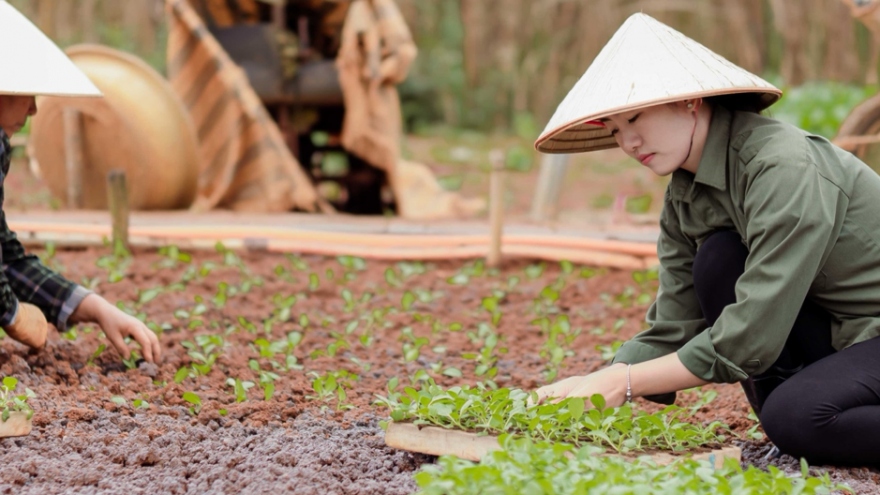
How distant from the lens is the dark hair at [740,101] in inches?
82.4

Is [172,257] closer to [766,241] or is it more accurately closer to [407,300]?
[407,300]

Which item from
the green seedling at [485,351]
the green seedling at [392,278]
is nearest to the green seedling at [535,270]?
the green seedling at [392,278]

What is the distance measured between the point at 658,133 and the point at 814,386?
22.9 inches

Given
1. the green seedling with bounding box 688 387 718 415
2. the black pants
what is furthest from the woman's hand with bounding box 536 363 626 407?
the green seedling with bounding box 688 387 718 415

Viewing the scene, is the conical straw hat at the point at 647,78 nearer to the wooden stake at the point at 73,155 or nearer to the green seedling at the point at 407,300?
the green seedling at the point at 407,300

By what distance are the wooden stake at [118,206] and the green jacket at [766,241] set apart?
271 centimetres

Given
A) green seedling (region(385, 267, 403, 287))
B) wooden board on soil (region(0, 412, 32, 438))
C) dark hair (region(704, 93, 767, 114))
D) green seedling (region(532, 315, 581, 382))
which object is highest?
dark hair (region(704, 93, 767, 114))

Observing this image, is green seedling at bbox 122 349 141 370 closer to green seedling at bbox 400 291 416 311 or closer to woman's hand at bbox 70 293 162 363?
woman's hand at bbox 70 293 162 363

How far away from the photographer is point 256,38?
21.5 feet

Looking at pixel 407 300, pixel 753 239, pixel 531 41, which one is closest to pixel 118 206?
pixel 407 300

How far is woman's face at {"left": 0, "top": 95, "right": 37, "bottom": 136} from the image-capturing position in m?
2.35

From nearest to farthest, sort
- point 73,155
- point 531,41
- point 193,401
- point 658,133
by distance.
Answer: point 658,133, point 193,401, point 73,155, point 531,41

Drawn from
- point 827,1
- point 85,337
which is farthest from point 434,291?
point 827,1

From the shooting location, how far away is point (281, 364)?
296 centimetres
